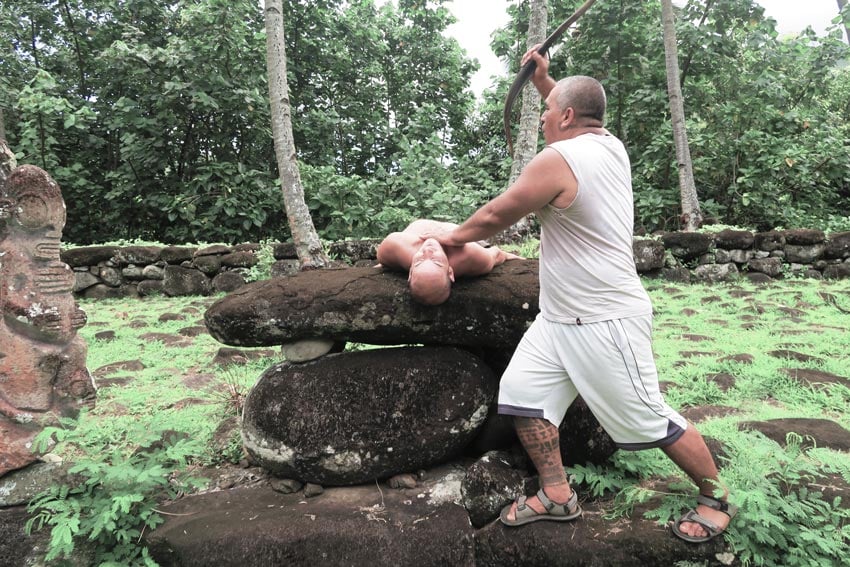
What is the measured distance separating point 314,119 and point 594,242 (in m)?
10.8

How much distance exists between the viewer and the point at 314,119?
39.3 ft

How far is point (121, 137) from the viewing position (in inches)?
433

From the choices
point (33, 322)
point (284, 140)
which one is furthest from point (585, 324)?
point (284, 140)

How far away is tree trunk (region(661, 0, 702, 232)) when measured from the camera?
29.8 ft

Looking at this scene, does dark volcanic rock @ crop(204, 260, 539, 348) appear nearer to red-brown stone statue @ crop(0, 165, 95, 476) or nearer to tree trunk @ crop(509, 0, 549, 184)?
red-brown stone statue @ crop(0, 165, 95, 476)

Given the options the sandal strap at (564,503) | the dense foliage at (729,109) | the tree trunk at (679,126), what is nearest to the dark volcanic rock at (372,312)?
the sandal strap at (564,503)

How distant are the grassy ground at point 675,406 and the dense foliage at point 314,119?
328 centimetres

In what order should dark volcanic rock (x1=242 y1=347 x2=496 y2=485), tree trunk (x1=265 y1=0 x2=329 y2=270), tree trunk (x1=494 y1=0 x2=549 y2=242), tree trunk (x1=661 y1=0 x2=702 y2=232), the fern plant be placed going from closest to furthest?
the fern plant
dark volcanic rock (x1=242 y1=347 x2=496 y2=485)
tree trunk (x1=265 y1=0 x2=329 y2=270)
tree trunk (x1=494 y1=0 x2=549 y2=242)
tree trunk (x1=661 y1=0 x2=702 y2=232)

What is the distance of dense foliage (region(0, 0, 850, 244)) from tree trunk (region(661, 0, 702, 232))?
111 centimetres

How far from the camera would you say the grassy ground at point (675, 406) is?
7.69 feet

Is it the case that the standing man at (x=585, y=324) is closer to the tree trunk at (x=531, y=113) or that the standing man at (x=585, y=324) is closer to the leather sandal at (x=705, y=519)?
the leather sandal at (x=705, y=519)

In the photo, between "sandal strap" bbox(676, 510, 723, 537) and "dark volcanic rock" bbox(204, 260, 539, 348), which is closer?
"sandal strap" bbox(676, 510, 723, 537)

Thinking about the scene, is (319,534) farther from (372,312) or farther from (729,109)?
(729,109)

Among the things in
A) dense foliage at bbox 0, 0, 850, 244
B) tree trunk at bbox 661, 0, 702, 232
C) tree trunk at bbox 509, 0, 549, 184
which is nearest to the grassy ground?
tree trunk at bbox 661, 0, 702, 232
